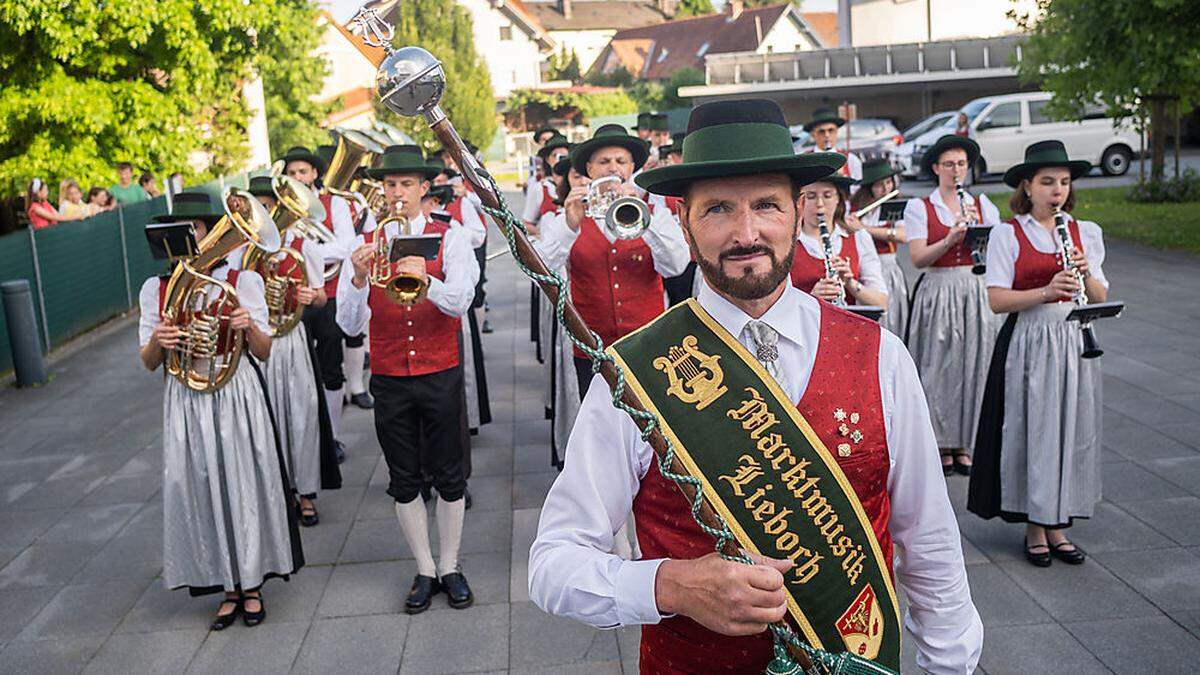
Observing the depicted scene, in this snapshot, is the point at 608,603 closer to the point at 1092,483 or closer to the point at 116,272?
the point at 1092,483

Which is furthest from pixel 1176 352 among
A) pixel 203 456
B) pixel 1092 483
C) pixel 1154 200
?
pixel 1154 200

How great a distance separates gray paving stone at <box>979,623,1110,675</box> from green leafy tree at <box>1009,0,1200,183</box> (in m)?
11.8

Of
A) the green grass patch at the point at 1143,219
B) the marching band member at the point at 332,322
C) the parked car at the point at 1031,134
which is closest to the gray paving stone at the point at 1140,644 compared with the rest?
the marching band member at the point at 332,322

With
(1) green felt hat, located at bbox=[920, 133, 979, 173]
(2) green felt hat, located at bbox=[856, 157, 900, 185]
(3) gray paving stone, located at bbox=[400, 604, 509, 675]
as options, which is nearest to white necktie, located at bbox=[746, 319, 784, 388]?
(3) gray paving stone, located at bbox=[400, 604, 509, 675]

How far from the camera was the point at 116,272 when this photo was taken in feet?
52.7

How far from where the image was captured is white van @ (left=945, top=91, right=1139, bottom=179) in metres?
27.3

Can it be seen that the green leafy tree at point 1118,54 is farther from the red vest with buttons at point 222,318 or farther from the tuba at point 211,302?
the red vest with buttons at point 222,318

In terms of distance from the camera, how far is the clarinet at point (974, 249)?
694 cm

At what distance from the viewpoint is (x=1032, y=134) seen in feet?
90.0

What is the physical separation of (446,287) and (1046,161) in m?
3.23

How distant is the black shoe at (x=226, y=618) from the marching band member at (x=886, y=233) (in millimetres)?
4956

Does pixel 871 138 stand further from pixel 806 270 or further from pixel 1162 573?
pixel 1162 573

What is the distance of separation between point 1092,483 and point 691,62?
67.0m

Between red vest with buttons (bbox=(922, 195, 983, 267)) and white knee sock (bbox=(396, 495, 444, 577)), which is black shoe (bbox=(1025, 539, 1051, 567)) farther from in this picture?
white knee sock (bbox=(396, 495, 444, 577))
